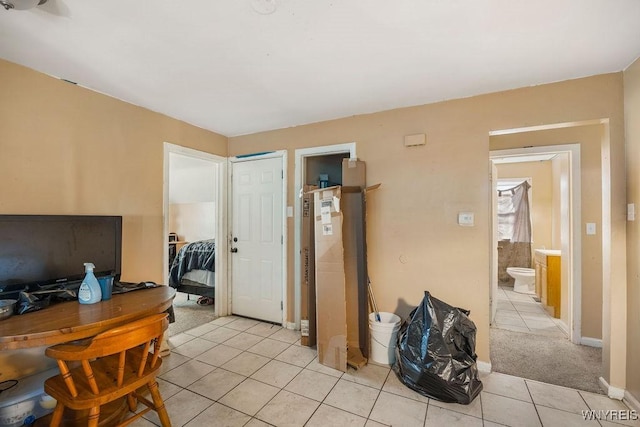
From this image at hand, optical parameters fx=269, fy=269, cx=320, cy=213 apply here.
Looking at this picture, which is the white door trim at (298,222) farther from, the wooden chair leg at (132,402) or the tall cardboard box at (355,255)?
the wooden chair leg at (132,402)

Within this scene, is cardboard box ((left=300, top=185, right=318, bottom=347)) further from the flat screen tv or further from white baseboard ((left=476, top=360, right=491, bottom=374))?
the flat screen tv

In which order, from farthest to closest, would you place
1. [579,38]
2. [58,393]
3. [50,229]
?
[50,229], [579,38], [58,393]

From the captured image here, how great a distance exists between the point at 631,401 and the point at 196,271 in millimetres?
4423

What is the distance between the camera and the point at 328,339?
2.42 meters

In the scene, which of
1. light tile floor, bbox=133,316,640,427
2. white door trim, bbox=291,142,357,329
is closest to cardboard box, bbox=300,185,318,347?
white door trim, bbox=291,142,357,329

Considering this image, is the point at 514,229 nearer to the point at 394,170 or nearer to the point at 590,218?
the point at 590,218

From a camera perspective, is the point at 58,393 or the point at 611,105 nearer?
the point at 58,393

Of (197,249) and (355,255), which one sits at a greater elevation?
(355,255)

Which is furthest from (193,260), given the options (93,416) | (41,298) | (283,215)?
(93,416)

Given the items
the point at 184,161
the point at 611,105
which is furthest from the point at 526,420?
the point at 184,161

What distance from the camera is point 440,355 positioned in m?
1.95

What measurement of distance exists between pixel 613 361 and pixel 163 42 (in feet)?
12.3

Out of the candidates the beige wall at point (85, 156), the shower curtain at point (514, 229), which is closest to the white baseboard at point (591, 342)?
the shower curtain at point (514, 229)

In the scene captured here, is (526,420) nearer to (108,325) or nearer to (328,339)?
(328,339)
